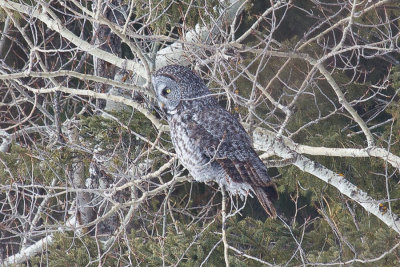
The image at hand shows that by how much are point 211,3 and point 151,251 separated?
219 cm

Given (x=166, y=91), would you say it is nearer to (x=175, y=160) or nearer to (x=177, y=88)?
(x=177, y=88)

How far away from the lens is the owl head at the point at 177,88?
5977 millimetres

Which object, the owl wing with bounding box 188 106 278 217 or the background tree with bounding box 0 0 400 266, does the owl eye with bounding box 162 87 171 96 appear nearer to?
the background tree with bounding box 0 0 400 266

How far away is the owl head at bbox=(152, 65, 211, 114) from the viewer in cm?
598

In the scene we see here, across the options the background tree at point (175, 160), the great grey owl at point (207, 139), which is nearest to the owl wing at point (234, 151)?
the great grey owl at point (207, 139)

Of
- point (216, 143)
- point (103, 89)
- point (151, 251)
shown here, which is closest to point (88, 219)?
point (103, 89)

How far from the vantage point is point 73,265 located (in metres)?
6.86

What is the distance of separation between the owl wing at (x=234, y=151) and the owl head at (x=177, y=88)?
0.83 ft

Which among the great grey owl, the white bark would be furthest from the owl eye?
the white bark

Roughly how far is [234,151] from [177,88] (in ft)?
2.24

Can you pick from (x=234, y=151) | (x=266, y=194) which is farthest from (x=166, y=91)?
(x=266, y=194)

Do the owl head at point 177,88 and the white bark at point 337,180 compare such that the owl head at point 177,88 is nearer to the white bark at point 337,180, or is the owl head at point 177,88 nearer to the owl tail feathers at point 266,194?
the white bark at point 337,180

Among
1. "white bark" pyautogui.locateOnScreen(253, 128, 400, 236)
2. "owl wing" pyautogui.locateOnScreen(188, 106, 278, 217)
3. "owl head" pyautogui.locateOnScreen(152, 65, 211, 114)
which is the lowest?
"white bark" pyautogui.locateOnScreen(253, 128, 400, 236)

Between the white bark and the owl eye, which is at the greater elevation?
the owl eye
